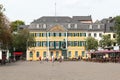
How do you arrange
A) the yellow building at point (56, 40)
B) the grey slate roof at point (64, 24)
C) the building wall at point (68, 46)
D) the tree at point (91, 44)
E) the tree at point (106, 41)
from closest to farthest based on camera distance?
the tree at point (106, 41)
the tree at point (91, 44)
the yellow building at point (56, 40)
the building wall at point (68, 46)
the grey slate roof at point (64, 24)

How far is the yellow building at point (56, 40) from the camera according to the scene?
13700cm

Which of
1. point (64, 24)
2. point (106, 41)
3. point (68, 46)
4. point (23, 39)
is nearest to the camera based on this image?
point (23, 39)

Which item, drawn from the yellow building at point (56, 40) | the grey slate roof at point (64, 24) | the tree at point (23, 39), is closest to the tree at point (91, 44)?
the yellow building at point (56, 40)

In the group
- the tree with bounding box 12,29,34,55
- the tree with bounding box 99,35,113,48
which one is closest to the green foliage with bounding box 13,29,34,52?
the tree with bounding box 12,29,34,55

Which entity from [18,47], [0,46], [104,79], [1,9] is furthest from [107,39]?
[104,79]

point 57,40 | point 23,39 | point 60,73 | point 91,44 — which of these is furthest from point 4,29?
point 57,40

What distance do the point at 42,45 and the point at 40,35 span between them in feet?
10.6

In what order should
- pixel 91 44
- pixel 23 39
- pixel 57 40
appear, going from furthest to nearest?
pixel 57 40 < pixel 91 44 < pixel 23 39

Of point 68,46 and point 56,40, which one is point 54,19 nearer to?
point 56,40

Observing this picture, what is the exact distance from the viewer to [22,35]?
403 feet

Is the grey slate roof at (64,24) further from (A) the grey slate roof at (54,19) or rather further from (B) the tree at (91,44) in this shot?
(B) the tree at (91,44)

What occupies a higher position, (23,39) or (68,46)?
(23,39)

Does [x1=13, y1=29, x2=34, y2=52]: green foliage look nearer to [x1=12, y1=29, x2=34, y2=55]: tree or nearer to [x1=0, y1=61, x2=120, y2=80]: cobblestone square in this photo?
[x1=12, y1=29, x2=34, y2=55]: tree

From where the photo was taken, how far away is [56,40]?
137375 mm
